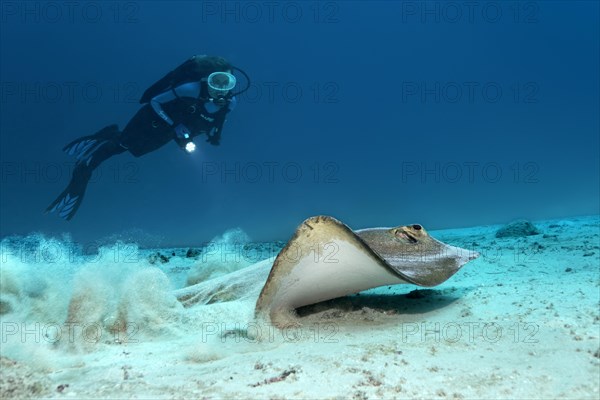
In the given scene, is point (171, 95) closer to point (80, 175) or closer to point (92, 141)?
point (92, 141)

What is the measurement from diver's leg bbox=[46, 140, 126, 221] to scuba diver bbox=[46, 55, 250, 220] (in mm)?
141

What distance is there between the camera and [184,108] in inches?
461

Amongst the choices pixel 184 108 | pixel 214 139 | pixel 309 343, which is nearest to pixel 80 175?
pixel 184 108

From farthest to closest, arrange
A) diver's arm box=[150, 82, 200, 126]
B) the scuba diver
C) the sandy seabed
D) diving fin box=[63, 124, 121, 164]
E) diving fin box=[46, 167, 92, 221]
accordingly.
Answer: diving fin box=[46, 167, 92, 221] < diving fin box=[63, 124, 121, 164] < diver's arm box=[150, 82, 200, 126] < the scuba diver < the sandy seabed

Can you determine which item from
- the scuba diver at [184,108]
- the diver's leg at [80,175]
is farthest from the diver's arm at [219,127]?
the diver's leg at [80,175]

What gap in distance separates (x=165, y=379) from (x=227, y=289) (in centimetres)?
209

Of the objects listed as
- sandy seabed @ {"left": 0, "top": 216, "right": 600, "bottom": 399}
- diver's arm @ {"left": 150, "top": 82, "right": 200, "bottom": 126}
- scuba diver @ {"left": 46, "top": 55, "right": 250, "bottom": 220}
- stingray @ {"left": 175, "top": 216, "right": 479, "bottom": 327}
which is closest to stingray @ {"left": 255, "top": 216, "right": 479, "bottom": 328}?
stingray @ {"left": 175, "top": 216, "right": 479, "bottom": 327}

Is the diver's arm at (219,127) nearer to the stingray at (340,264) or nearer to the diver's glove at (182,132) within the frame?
the diver's glove at (182,132)

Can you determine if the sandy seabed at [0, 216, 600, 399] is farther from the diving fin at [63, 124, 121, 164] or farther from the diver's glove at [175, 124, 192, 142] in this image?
the diving fin at [63, 124, 121, 164]

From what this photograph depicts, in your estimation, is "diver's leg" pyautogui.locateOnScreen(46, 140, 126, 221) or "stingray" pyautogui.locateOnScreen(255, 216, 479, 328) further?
"diver's leg" pyautogui.locateOnScreen(46, 140, 126, 221)

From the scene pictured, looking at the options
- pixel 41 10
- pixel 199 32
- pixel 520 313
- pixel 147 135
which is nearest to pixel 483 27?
pixel 199 32

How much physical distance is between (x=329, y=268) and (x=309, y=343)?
0.54 meters

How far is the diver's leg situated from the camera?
12789mm

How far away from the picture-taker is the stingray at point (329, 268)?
7.62 ft
